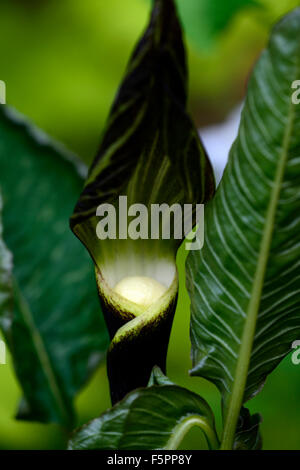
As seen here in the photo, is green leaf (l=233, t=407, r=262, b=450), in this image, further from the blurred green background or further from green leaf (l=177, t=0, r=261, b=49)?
green leaf (l=177, t=0, r=261, b=49)

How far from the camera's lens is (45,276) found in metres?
0.69

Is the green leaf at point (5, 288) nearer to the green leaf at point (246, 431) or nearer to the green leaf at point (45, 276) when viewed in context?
the green leaf at point (45, 276)

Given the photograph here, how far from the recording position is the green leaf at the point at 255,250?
1.17 feet

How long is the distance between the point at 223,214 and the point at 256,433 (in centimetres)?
23

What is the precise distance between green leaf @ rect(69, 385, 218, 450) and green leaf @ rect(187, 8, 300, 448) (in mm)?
31

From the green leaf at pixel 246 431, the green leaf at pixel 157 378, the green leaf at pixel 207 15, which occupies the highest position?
the green leaf at pixel 207 15

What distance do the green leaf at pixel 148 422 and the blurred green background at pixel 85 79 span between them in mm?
405

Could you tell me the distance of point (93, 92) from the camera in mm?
885

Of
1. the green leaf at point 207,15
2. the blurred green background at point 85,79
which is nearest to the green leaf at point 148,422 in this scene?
the blurred green background at point 85,79

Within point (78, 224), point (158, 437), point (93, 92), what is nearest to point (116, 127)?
point (78, 224)

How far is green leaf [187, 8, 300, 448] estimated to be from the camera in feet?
1.17

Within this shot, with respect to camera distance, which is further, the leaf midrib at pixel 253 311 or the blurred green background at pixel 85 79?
the blurred green background at pixel 85 79

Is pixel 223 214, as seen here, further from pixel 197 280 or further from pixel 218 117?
pixel 218 117
